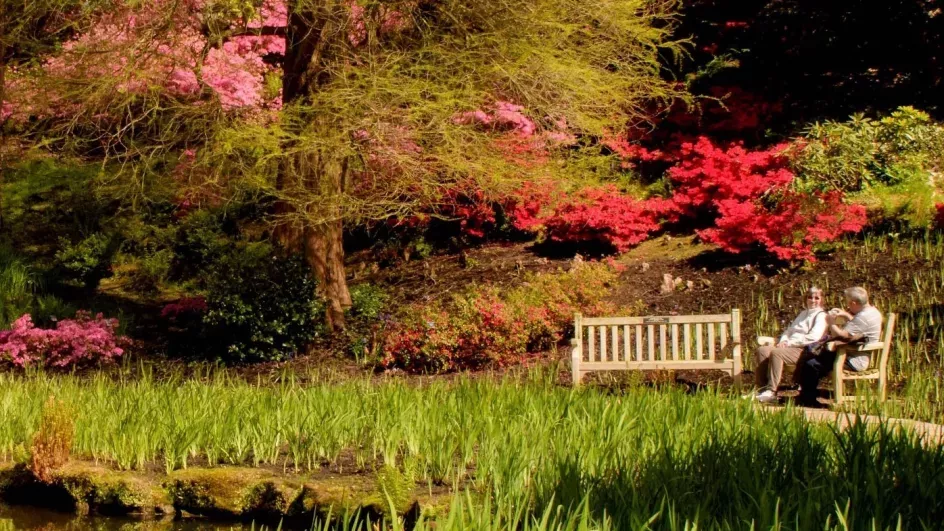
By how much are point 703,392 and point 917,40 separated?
391 inches

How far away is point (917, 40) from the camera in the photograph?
13.6m

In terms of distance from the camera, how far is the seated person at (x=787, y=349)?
7.67m

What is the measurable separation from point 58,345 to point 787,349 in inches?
272

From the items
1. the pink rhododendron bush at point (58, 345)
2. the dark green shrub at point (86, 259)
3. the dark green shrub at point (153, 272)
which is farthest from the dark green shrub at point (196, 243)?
the pink rhododendron bush at point (58, 345)

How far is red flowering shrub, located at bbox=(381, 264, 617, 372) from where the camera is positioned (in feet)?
31.4

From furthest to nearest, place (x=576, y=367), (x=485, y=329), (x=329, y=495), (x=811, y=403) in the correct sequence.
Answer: (x=485, y=329)
(x=576, y=367)
(x=811, y=403)
(x=329, y=495)

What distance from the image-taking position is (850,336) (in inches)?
287

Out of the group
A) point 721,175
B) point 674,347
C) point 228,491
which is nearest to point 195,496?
point 228,491

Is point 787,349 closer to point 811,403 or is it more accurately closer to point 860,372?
point 811,403

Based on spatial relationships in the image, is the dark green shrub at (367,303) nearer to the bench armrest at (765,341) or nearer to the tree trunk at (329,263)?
the tree trunk at (329,263)

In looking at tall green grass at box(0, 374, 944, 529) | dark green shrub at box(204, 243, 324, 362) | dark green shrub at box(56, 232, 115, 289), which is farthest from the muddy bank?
dark green shrub at box(56, 232, 115, 289)

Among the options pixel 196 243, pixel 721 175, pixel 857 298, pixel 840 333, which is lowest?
pixel 196 243

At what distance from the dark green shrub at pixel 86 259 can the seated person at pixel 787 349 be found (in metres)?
9.61

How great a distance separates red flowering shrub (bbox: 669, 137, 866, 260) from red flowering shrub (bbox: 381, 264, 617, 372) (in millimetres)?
2113
